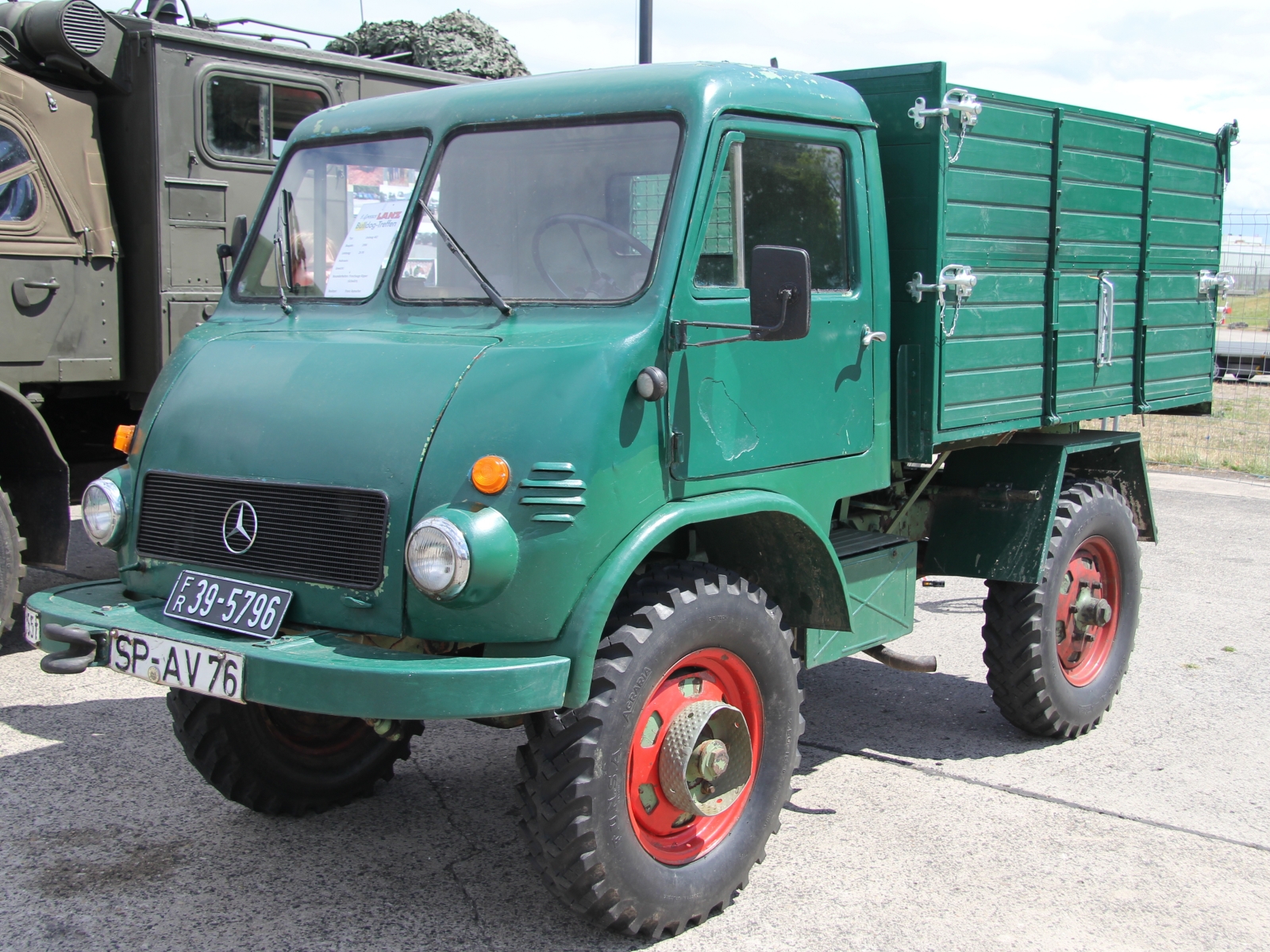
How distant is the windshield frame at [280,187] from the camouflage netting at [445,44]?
13.9 feet

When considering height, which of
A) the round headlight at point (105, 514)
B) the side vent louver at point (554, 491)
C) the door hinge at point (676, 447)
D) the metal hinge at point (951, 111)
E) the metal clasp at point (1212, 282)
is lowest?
the round headlight at point (105, 514)

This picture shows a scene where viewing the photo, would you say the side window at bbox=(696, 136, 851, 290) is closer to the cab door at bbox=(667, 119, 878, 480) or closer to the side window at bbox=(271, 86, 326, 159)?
the cab door at bbox=(667, 119, 878, 480)

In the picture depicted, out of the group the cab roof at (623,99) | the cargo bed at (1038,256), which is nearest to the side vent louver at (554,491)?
the cab roof at (623,99)

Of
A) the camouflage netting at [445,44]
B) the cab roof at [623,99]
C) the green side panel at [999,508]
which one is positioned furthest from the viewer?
the camouflage netting at [445,44]

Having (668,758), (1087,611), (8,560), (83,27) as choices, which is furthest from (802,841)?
(83,27)

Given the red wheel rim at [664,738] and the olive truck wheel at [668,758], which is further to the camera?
the red wheel rim at [664,738]

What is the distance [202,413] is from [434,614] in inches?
43.4

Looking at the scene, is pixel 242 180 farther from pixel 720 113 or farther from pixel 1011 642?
pixel 1011 642

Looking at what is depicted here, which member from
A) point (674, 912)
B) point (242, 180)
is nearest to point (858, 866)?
point (674, 912)

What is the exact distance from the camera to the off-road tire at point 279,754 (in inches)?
169

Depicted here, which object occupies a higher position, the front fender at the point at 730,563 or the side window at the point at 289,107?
the side window at the point at 289,107

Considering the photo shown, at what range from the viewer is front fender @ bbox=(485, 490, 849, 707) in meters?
3.35

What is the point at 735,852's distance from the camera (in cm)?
386

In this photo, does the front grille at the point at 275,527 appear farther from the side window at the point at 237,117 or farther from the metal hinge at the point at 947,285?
the side window at the point at 237,117
